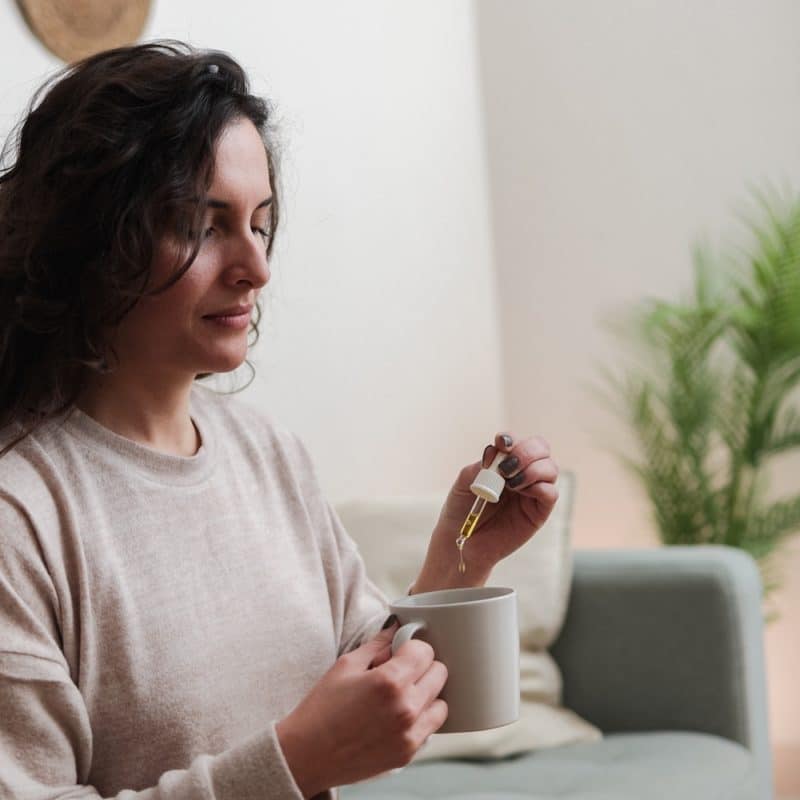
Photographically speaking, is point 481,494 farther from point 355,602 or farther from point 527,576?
point 527,576

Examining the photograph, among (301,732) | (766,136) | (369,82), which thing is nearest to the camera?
(301,732)

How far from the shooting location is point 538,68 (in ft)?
10.8

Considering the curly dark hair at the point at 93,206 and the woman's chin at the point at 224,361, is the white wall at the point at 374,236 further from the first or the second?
the woman's chin at the point at 224,361

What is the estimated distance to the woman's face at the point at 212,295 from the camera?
1065 mm

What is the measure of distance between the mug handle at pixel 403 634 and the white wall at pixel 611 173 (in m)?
2.20

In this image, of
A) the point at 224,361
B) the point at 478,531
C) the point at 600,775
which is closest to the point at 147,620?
the point at 224,361

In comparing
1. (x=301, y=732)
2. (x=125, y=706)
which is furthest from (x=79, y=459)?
(x=301, y=732)

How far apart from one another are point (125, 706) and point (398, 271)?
1.86 meters

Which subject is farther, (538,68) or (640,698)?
(538,68)

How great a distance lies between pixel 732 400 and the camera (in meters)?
2.81

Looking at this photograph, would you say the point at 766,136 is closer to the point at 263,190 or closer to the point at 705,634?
the point at 705,634

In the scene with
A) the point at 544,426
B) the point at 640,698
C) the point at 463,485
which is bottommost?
the point at 640,698

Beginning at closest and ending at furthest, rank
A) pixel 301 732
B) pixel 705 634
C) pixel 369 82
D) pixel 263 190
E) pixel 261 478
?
pixel 301 732
pixel 263 190
pixel 261 478
pixel 705 634
pixel 369 82

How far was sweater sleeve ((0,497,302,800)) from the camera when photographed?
901mm
